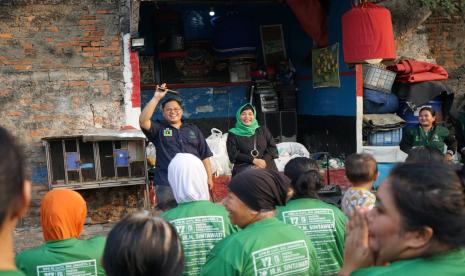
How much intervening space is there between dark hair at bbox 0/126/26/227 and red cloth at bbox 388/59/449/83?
27.8ft

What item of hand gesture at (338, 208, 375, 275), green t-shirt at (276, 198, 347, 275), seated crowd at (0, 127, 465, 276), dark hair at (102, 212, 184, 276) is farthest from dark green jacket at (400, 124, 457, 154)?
dark hair at (102, 212, 184, 276)

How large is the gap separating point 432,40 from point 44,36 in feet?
23.6

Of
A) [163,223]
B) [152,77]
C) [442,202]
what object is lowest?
[163,223]

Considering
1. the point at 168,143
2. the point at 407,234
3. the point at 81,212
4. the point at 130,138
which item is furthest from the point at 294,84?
the point at 407,234

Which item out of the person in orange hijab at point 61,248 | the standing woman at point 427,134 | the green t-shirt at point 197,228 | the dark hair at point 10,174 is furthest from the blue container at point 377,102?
the dark hair at point 10,174

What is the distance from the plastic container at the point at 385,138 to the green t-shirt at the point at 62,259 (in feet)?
22.6

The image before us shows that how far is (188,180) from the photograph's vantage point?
3.14m

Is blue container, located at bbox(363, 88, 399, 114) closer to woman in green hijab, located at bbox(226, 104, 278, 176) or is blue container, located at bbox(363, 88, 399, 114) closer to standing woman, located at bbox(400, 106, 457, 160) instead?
standing woman, located at bbox(400, 106, 457, 160)

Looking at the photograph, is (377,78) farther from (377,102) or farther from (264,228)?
(264,228)

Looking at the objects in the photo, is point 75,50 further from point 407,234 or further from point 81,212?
point 407,234

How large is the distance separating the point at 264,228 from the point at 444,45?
8949 mm

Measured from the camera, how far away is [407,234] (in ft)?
5.07

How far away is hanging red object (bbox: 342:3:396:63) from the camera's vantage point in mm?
6855

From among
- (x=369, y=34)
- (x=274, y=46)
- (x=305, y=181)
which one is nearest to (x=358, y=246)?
(x=305, y=181)
